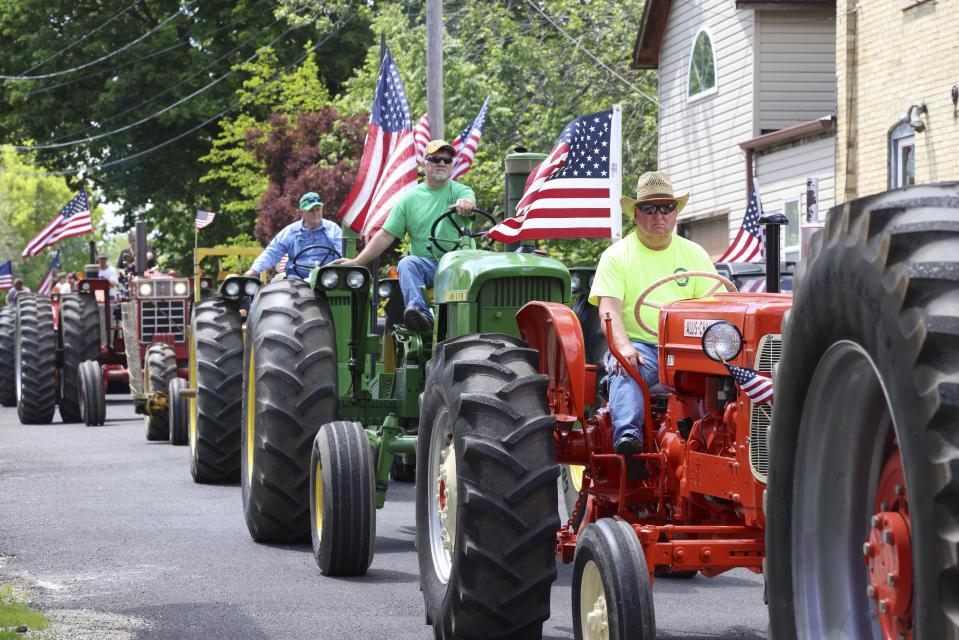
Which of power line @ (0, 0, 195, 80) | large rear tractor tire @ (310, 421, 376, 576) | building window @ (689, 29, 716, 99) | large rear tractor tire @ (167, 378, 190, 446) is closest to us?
large rear tractor tire @ (310, 421, 376, 576)

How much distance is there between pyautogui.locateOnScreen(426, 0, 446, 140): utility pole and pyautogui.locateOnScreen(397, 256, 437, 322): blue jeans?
31.9ft

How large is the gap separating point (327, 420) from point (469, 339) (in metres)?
2.57

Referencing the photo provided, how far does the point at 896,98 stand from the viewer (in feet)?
59.9

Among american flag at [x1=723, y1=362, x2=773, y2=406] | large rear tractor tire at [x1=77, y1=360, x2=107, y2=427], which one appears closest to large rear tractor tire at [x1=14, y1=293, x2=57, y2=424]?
large rear tractor tire at [x1=77, y1=360, x2=107, y2=427]

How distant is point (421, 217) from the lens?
29.7ft

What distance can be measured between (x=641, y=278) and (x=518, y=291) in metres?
0.92

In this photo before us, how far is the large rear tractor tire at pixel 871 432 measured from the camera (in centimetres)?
249

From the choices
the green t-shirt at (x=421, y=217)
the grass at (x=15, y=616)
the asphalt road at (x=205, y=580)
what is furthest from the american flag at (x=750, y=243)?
the grass at (x=15, y=616)

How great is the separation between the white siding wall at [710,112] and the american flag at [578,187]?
12787mm

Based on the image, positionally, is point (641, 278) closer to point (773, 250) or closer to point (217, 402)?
point (773, 250)

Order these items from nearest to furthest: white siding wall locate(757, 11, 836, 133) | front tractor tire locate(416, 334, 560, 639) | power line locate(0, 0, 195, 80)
A: 1. front tractor tire locate(416, 334, 560, 639)
2. white siding wall locate(757, 11, 836, 133)
3. power line locate(0, 0, 195, 80)

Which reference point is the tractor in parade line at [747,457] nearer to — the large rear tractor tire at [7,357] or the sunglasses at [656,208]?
the sunglasses at [656,208]

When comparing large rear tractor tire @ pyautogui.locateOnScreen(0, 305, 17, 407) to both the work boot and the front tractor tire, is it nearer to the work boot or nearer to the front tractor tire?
the work boot

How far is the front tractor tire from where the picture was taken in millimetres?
5398
